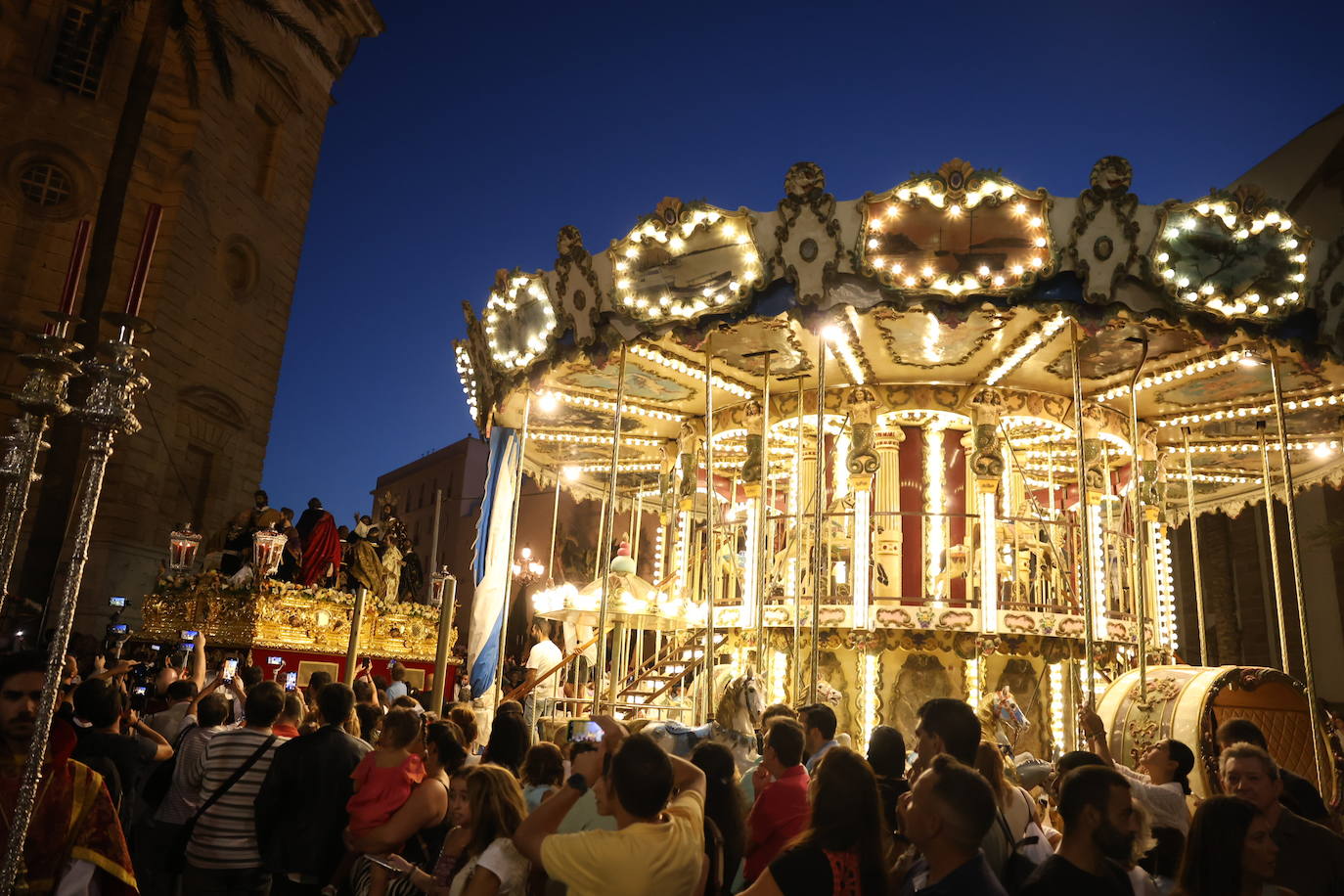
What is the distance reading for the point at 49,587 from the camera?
12781 millimetres

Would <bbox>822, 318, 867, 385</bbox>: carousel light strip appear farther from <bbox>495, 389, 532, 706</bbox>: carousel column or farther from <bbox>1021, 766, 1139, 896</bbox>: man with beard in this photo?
<bbox>1021, 766, 1139, 896</bbox>: man with beard

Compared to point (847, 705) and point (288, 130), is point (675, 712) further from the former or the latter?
point (288, 130)

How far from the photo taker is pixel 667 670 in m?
15.4

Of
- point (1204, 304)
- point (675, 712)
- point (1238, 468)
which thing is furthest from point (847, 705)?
point (1238, 468)

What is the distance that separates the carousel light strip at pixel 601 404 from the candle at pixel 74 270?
37.2 ft

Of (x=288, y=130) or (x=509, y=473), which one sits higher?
(x=288, y=130)

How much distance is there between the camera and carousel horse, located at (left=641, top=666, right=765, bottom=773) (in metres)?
6.02

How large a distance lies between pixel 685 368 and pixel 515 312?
2482 millimetres

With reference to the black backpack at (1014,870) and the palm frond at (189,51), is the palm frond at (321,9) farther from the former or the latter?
the black backpack at (1014,870)

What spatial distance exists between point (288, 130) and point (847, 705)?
2085cm

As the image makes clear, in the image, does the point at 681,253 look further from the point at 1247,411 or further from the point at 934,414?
the point at 1247,411

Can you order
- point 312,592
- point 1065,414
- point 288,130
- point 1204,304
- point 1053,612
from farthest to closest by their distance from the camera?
point 288,130
point 312,592
point 1065,414
point 1053,612
point 1204,304

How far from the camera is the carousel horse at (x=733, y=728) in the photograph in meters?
6.02

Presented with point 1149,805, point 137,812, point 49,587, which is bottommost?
point 137,812
